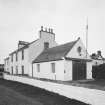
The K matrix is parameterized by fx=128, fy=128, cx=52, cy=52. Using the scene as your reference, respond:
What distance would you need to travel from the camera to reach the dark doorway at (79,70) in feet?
56.1

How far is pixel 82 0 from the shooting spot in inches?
545

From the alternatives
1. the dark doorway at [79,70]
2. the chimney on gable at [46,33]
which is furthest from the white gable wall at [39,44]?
the dark doorway at [79,70]

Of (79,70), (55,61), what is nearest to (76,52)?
(79,70)

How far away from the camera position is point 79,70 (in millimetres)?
17688

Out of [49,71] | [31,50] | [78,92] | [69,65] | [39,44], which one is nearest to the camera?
[78,92]

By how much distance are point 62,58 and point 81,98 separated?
7602 mm

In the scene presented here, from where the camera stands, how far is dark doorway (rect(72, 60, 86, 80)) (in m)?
17.1

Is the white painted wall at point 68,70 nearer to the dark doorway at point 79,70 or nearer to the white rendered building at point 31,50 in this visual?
the dark doorway at point 79,70

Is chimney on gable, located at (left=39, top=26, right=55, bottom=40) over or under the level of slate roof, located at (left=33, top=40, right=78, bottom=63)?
over

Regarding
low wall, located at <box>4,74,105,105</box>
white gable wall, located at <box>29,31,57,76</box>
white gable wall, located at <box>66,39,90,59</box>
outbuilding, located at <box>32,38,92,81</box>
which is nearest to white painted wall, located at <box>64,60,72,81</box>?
outbuilding, located at <box>32,38,92,81</box>

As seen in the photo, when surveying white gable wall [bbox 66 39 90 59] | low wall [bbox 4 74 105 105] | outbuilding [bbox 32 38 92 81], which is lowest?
low wall [bbox 4 74 105 105]

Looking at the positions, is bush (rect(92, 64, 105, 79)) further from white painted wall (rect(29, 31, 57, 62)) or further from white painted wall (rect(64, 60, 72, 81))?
white painted wall (rect(29, 31, 57, 62))

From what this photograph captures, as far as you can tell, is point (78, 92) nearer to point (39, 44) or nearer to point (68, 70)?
point (68, 70)

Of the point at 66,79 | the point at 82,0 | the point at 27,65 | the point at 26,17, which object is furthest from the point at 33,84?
the point at 82,0
